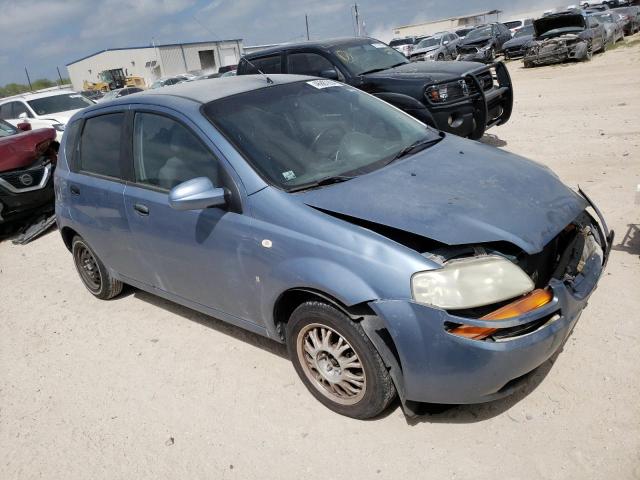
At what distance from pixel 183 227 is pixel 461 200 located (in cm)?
170

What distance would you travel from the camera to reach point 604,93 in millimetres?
11133

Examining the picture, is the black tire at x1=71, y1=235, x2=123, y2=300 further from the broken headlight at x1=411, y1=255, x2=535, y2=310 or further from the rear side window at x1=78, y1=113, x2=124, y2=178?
the broken headlight at x1=411, y1=255, x2=535, y2=310

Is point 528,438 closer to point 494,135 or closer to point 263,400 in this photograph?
point 263,400

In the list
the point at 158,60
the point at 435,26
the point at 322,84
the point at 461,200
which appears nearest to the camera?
the point at 461,200

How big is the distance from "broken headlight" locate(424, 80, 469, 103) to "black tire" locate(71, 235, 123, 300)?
452 cm

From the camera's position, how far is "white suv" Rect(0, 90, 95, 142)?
12.9 meters

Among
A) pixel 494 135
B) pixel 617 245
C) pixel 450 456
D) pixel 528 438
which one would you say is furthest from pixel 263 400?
pixel 494 135

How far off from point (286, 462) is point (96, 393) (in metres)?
1.56

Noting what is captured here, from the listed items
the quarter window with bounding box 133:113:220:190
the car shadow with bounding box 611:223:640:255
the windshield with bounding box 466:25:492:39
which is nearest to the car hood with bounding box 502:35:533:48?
the windshield with bounding box 466:25:492:39

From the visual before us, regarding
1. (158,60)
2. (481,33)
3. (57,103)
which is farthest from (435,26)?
(57,103)

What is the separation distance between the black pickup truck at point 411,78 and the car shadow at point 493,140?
45 centimetres

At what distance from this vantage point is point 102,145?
4.09m

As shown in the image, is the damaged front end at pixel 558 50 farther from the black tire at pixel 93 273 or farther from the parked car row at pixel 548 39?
the black tire at pixel 93 273

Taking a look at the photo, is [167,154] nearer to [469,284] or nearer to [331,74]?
[469,284]
